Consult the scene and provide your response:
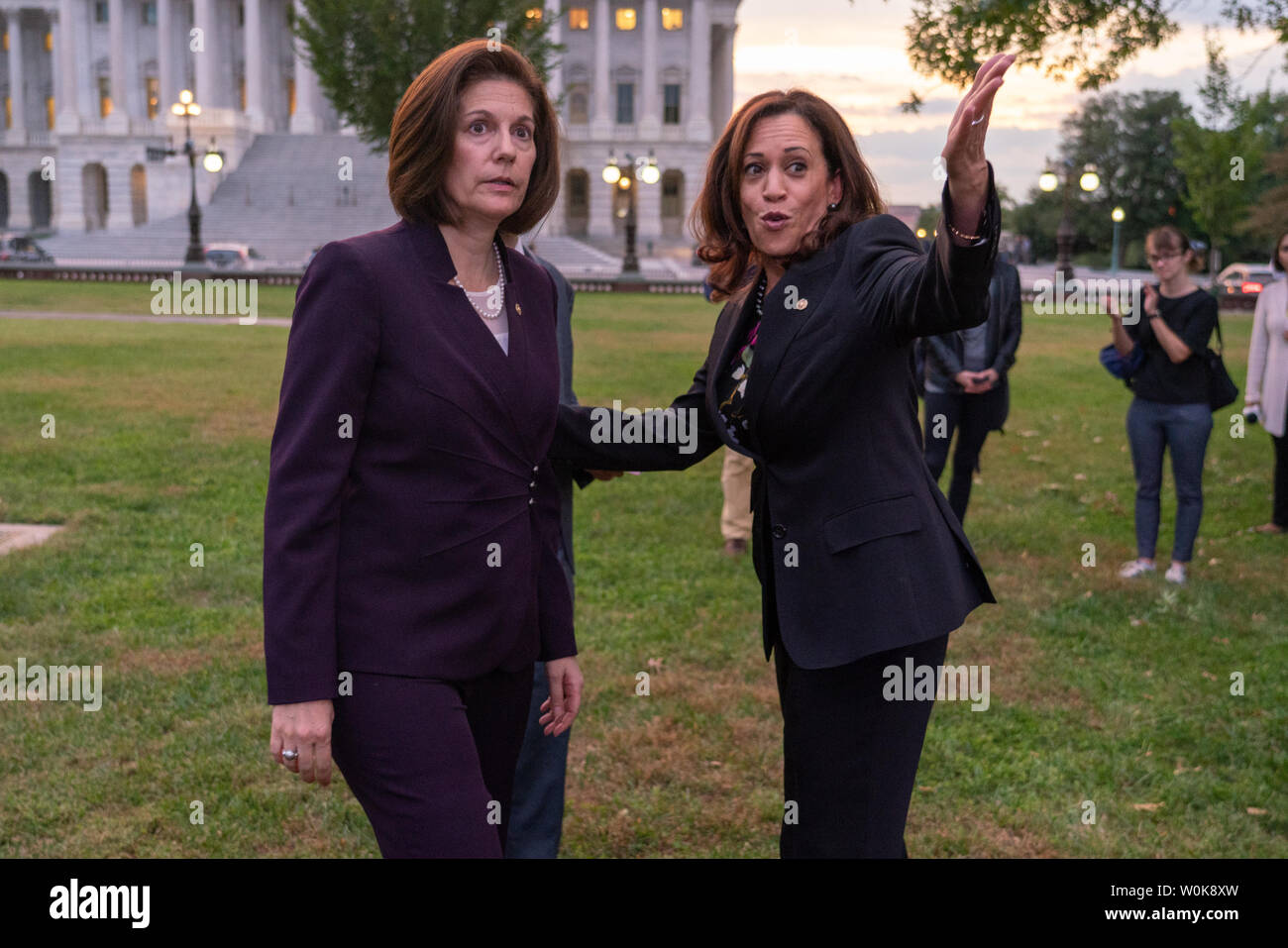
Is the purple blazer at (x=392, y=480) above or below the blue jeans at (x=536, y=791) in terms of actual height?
above

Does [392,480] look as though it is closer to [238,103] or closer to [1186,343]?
[1186,343]

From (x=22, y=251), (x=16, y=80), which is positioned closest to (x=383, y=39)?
(x=22, y=251)

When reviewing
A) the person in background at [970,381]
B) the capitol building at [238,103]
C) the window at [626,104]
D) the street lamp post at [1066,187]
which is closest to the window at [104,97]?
the capitol building at [238,103]

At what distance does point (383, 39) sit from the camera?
133ft

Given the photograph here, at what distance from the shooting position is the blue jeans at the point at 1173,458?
892cm

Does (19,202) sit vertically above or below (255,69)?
below

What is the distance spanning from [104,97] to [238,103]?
946 cm

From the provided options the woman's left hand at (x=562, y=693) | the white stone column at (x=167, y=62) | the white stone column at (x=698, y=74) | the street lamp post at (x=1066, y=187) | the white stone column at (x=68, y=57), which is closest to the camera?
the woman's left hand at (x=562, y=693)

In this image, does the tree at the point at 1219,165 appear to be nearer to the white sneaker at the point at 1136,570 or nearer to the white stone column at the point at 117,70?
the white sneaker at the point at 1136,570

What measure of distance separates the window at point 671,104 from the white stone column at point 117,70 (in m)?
34.4

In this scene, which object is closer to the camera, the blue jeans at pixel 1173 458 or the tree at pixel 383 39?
the blue jeans at pixel 1173 458

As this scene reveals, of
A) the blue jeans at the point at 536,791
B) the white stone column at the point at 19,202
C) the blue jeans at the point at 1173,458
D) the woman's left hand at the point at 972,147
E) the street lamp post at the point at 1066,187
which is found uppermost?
the white stone column at the point at 19,202

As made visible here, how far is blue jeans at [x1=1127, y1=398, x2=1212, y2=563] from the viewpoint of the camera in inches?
351
